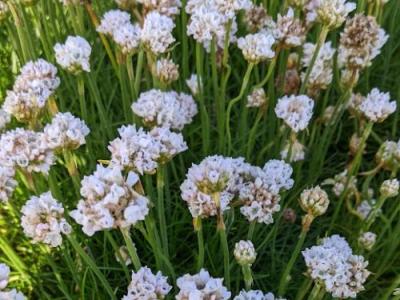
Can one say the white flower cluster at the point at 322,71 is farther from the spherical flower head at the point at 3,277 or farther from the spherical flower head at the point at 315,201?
the spherical flower head at the point at 3,277

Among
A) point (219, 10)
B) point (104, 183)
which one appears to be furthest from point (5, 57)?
point (104, 183)

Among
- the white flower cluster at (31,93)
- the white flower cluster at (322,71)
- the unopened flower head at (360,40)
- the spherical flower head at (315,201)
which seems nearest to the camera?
the spherical flower head at (315,201)

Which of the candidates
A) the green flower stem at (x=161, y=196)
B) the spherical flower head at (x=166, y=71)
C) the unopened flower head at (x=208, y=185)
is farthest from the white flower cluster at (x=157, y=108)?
the unopened flower head at (x=208, y=185)

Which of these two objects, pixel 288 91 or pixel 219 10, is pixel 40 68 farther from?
pixel 288 91

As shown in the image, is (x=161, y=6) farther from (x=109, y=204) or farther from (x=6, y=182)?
(x=109, y=204)

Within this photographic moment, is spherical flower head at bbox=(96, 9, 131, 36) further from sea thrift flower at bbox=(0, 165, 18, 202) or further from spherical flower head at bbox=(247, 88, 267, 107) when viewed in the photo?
sea thrift flower at bbox=(0, 165, 18, 202)

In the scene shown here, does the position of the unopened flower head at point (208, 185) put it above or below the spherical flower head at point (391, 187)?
above
